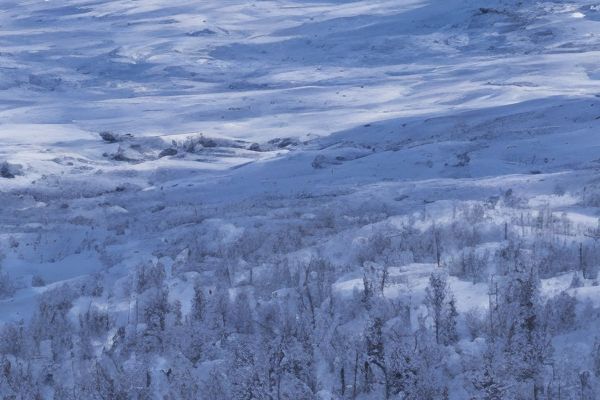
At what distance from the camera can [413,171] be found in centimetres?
1455

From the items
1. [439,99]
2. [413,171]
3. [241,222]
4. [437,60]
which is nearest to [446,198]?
[241,222]

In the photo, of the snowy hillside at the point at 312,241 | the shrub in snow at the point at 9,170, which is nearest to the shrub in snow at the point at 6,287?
the snowy hillside at the point at 312,241

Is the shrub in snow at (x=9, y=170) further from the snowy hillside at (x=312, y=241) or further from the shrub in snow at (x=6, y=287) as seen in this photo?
the shrub in snow at (x=6, y=287)

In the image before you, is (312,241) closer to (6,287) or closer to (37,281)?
(37,281)

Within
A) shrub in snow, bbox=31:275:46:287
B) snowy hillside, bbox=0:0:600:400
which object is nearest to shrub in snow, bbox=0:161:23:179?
snowy hillside, bbox=0:0:600:400

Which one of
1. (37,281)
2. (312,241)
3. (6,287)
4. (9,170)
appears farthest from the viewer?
(9,170)

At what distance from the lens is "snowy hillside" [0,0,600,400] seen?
463 cm

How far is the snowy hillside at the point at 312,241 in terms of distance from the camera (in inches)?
182

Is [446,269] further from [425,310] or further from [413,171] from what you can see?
[413,171]

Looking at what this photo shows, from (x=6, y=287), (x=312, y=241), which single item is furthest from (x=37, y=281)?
(x=312, y=241)

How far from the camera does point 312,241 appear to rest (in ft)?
28.0

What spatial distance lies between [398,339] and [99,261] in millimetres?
4730

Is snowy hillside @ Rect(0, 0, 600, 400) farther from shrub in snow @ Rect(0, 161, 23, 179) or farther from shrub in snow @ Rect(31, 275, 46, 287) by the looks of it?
shrub in snow @ Rect(0, 161, 23, 179)

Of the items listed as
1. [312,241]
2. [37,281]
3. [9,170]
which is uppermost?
[37,281]
